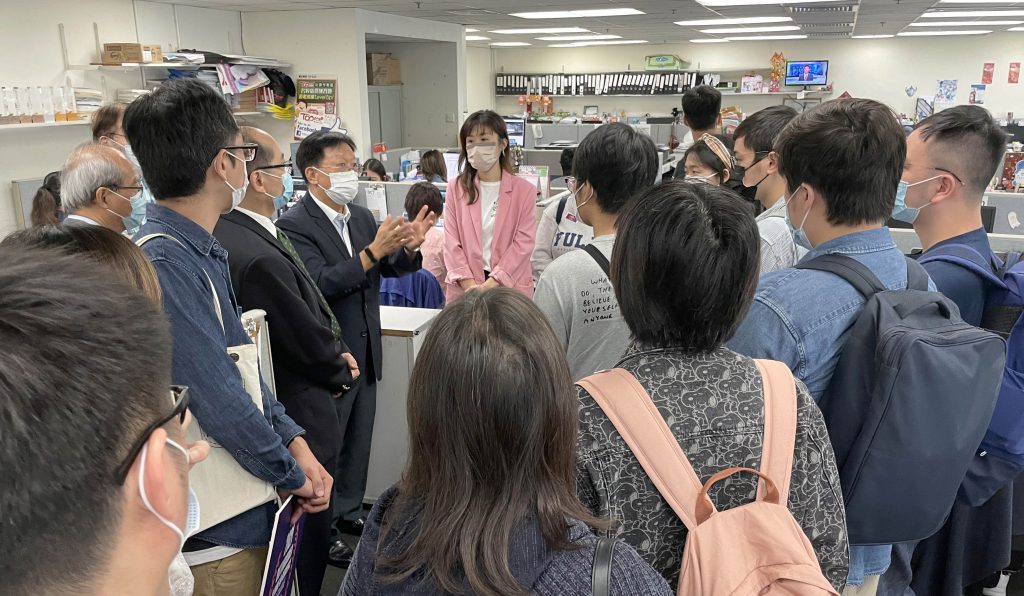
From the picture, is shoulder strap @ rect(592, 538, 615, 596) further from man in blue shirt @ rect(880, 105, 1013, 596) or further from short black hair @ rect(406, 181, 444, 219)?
short black hair @ rect(406, 181, 444, 219)

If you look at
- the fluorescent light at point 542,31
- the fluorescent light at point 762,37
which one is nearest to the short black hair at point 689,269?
the fluorescent light at point 542,31

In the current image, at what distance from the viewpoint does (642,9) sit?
7156mm

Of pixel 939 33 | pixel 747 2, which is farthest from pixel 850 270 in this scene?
pixel 939 33

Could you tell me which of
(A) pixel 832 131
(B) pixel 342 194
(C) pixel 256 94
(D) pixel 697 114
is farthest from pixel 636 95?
(A) pixel 832 131

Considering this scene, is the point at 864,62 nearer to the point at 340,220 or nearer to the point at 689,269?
the point at 340,220

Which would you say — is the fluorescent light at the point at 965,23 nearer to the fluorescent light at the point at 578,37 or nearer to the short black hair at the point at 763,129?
the fluorescent light at the point at 578,37

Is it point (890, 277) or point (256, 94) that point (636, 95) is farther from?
point (890, 277)

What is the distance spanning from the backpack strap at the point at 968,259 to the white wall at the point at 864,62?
12044mm

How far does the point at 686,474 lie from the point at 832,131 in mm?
786

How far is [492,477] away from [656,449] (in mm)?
279

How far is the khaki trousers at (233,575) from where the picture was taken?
139cm

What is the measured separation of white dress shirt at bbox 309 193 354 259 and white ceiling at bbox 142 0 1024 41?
4577mm

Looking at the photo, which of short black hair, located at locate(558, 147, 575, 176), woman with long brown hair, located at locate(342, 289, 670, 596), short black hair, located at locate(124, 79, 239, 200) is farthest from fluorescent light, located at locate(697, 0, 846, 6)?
woman with long brown hair, located at locate(342, 289, 670, 596)

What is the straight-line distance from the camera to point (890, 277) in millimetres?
1346
